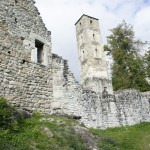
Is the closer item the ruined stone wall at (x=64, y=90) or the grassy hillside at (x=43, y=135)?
the grassy hillside at (x=43, y=135)

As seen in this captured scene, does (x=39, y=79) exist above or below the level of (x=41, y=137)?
above

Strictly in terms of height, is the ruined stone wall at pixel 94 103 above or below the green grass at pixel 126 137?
above

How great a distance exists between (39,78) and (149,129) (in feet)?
22.8

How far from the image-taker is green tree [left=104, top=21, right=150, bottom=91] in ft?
93.8

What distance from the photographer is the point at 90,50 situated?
4594cm

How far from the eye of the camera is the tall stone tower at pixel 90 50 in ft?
145

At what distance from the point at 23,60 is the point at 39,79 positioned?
3.23ft

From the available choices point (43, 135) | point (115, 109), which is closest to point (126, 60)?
point (115, 109)

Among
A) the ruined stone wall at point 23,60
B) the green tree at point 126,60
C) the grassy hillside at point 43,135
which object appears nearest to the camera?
the grassy hillside at point 43,135

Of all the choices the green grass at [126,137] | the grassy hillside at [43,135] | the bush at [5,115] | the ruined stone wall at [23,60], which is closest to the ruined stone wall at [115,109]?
the green grass at [126,137]

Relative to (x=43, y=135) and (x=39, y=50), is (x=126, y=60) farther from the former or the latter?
(x=43, y=135)

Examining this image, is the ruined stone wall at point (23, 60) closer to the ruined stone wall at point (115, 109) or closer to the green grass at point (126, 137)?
the green grass at point (126, 137)

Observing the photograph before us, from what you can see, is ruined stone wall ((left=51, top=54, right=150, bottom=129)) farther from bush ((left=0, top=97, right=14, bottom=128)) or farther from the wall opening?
bush ((left=0, top=97, right=14, bottom=128))

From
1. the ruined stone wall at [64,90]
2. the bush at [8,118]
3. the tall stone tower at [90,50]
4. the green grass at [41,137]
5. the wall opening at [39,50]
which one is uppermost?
the tall stone tower at [90,50]
